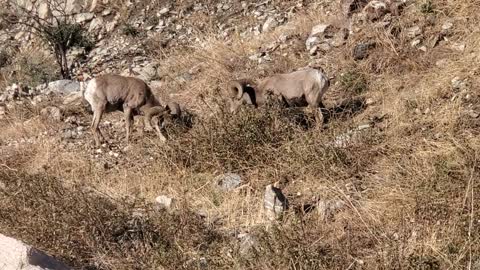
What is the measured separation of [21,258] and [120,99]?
18.2 ft

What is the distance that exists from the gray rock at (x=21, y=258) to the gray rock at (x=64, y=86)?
8.02m

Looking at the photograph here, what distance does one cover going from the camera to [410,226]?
5.07 meters

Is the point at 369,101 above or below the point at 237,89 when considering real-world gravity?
below

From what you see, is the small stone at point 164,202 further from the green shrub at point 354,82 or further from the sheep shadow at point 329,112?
the green shrub at point 354,82

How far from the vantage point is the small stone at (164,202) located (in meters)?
6.35

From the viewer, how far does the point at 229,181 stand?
6.85 metres

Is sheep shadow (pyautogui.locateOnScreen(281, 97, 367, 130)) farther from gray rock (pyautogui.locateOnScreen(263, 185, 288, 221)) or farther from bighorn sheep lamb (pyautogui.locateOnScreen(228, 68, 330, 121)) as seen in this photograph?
gray rock (pyautogui.locateOnScreen(263, 185, 288, 221))

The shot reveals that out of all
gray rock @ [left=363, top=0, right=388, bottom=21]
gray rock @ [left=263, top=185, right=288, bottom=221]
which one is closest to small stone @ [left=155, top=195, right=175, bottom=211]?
gray rock @ [left=263, top=185, right=288, bottom=221]

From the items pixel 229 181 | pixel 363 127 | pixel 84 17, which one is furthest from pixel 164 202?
pixel 84 17

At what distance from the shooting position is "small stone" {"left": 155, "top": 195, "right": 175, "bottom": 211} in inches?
250

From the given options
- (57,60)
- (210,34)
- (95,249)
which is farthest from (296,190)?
(57,60)

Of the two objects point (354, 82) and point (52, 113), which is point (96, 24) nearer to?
point (52, 113)

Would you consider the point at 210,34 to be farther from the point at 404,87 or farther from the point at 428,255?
the point at 428,255

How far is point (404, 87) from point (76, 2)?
979 cm
